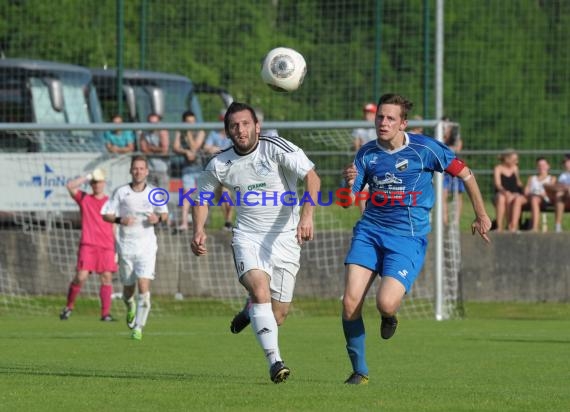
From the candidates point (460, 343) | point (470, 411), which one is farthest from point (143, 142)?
point (470, 411)

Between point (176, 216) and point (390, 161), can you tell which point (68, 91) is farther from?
point (390, 161)

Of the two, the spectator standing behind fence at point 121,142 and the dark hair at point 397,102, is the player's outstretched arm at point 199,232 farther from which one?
the spectator standing behind fence at point 121,142

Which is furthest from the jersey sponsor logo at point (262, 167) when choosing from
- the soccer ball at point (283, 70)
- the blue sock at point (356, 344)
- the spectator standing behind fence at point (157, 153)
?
the spectator standing behind fence at point (157, 153)

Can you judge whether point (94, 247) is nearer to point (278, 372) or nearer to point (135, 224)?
point (135, 224)

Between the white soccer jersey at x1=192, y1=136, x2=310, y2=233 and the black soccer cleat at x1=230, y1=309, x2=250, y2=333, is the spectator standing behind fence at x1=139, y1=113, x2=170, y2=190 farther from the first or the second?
the white soccer jersey at x1=192, y1=136, x2=310, y2=233

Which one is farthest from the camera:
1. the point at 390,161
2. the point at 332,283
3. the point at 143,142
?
the point at 143,142

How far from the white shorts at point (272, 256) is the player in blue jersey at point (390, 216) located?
61cm

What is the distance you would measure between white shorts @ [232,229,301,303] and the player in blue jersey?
61 cm

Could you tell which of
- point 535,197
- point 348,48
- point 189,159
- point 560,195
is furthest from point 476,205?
point 348,48

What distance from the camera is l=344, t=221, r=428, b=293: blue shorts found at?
986 centimetres

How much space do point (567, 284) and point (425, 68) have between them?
206 inches

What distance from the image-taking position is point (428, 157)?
1023 cm

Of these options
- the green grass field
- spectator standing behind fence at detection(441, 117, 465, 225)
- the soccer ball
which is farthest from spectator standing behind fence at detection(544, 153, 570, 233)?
the soccer ball

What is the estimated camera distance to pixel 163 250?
21.2 metres
